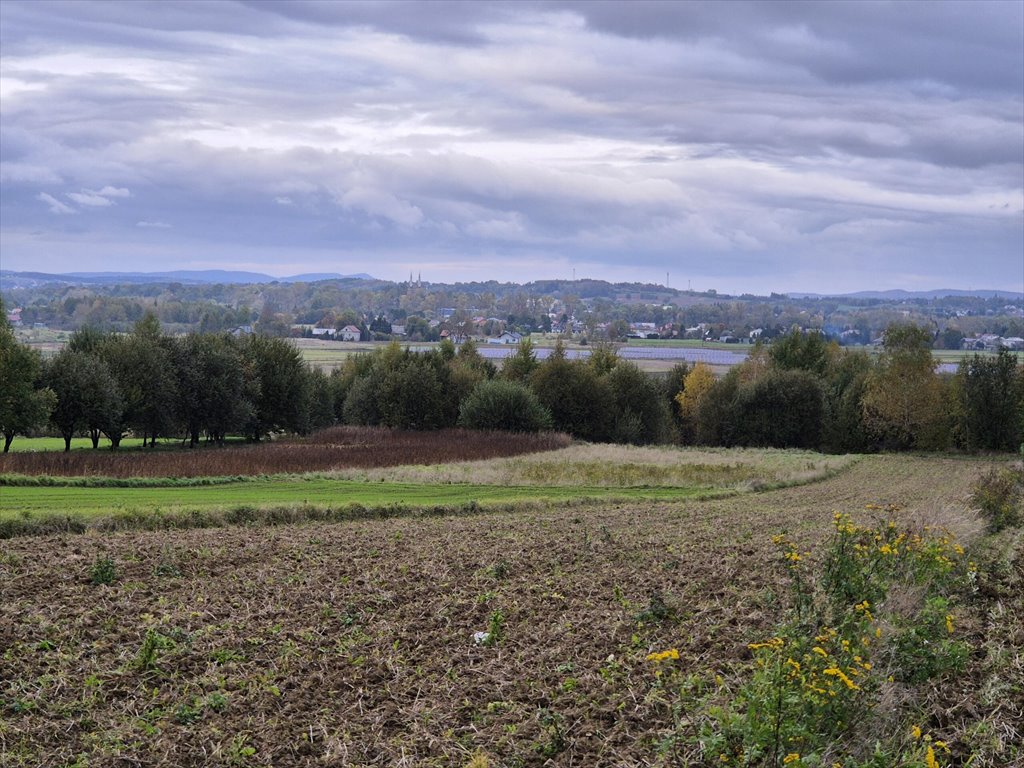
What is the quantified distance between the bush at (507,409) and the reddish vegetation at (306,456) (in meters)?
2.24

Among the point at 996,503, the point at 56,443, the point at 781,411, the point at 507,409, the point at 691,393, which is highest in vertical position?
the point at 996,503

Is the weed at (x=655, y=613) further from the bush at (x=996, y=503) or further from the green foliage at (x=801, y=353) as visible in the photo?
the green foliage at (x=801, y=353)

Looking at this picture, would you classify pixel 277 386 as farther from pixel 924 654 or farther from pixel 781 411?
pixel 924 654

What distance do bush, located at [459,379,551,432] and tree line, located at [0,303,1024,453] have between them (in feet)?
0.33

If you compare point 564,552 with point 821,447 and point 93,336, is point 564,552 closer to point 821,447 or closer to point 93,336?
point 93,336

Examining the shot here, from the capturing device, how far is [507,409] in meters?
78.6

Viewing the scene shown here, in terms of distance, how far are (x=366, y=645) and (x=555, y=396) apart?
75.0m

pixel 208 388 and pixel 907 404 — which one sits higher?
pixel 208 388

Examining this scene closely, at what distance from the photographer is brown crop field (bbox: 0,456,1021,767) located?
924cm

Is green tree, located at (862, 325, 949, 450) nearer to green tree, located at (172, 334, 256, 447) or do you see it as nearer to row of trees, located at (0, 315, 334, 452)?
row of trees, located at (0, 315, 334, 452)

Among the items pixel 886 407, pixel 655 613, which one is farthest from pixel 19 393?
pixel 886 407

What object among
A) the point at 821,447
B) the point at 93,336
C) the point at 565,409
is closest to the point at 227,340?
the point at 93,336

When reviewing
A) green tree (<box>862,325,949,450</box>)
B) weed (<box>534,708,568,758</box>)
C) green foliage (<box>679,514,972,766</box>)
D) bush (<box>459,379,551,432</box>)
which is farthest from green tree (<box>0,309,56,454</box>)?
green tree (<box>862,325,949,450</box>)

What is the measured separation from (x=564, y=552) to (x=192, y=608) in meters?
6.83
